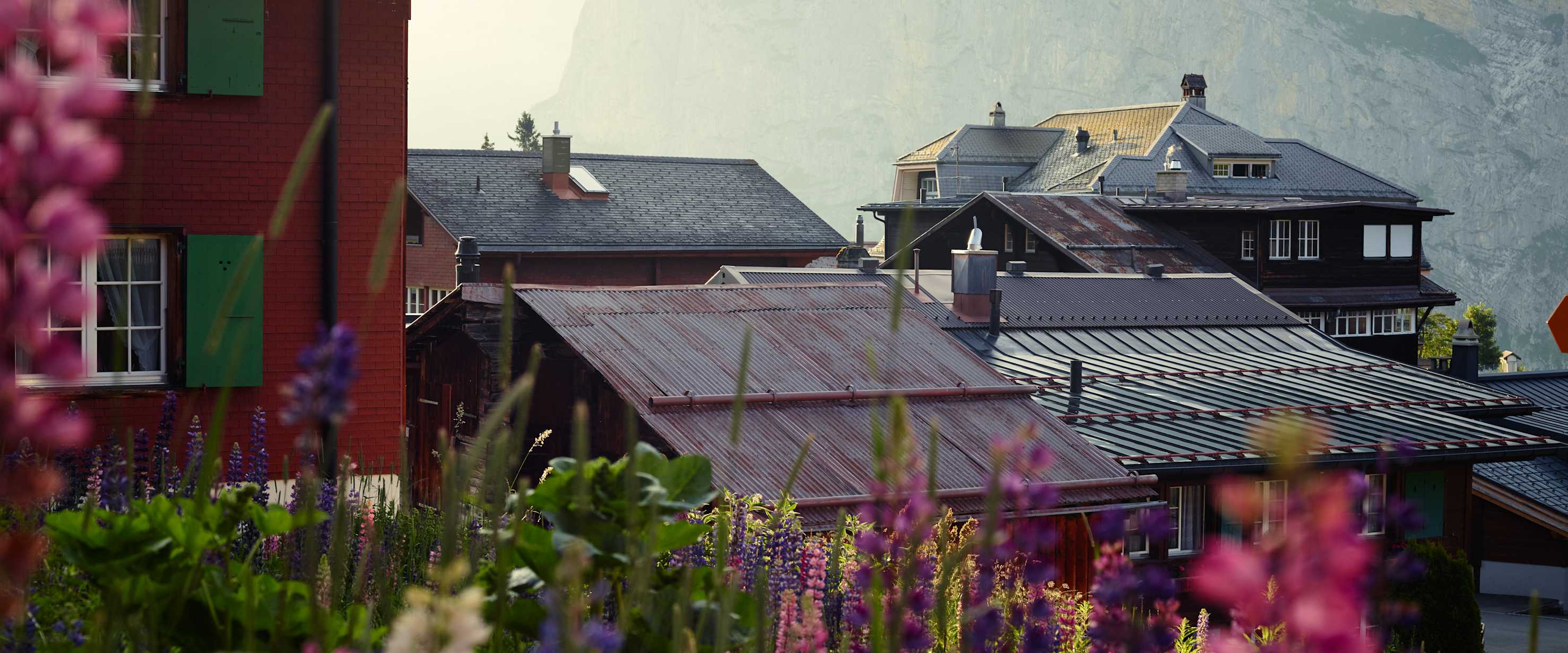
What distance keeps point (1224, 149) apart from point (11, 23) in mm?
70192

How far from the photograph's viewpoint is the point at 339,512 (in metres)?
1.46

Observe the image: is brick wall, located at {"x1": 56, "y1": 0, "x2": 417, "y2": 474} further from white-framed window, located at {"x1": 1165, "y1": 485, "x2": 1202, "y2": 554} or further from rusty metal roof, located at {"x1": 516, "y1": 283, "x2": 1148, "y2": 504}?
white-framed window, located at {"x1": 1165, "y1": 485, "x2": 1202, "y2": 554}

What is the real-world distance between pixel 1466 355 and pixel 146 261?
3252 centimetres

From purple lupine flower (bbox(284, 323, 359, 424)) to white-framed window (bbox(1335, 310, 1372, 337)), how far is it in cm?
4676

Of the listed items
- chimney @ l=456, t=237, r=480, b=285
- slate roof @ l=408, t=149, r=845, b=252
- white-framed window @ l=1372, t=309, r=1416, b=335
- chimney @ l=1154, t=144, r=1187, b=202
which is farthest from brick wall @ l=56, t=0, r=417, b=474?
white-framed window @ l=1372, t=309, r=1416, b=335

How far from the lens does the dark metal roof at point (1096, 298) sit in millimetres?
26031

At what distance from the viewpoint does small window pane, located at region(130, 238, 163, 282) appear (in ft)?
39.9

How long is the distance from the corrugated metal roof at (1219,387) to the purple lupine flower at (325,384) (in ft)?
54.5

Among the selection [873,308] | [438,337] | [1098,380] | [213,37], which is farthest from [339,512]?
[1098,380]

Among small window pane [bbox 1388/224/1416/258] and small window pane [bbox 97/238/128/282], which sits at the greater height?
small window pane [bbox 1388/224/1416/258]

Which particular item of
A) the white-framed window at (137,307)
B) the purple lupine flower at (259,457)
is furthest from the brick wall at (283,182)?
the purple lupine flower at (259,457)

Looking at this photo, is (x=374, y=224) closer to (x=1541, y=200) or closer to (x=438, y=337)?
(x=438, y=337)

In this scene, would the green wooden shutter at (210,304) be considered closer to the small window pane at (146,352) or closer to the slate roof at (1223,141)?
the small window pane at (146,352)

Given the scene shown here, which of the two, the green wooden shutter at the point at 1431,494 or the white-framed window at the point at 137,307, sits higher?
the white-framed window at the point at 137,307
